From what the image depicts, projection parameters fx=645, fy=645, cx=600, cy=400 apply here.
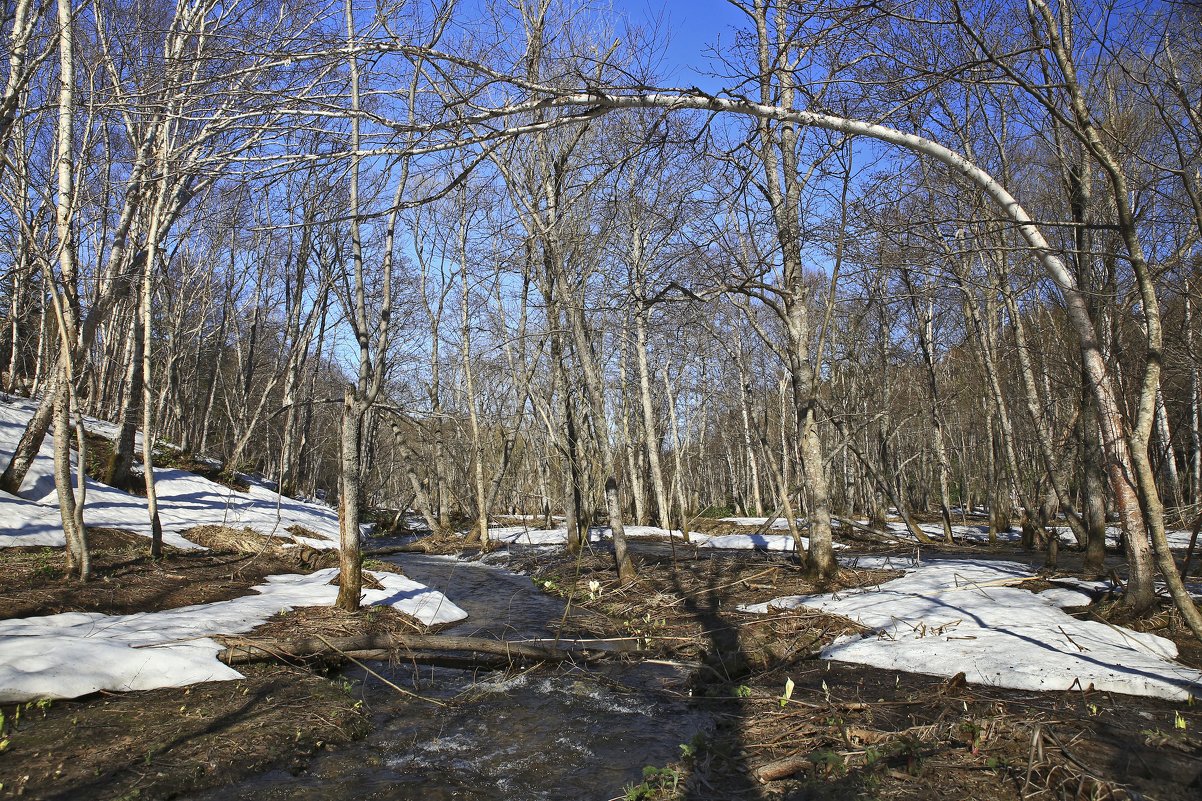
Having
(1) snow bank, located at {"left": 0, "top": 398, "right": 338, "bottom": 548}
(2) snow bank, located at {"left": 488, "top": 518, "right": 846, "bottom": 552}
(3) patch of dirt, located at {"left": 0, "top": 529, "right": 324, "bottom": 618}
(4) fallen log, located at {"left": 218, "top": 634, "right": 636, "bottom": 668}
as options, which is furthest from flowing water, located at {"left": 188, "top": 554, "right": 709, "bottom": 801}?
(2) snow bank, located at {"left": 488, "top": 518, "right": 846, "bottom": 552}

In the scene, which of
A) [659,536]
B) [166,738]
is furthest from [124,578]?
[659,536]

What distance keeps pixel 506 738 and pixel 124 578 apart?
6.15m

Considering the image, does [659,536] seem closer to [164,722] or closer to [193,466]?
[193,466]

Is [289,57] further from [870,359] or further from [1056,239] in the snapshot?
[870,359]

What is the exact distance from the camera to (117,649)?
489 cm

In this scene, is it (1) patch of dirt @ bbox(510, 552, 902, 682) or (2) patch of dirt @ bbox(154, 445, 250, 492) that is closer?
(1) patch of dirt @ bbox(510, 552, 902, 682)

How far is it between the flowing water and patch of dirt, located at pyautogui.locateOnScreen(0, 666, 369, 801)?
0.67 ft

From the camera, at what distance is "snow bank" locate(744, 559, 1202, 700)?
462 centimetres

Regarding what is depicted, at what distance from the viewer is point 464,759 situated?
168 inches

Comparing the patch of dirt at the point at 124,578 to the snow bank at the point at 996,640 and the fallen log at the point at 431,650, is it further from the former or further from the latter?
the snow bank at the point at 996,640

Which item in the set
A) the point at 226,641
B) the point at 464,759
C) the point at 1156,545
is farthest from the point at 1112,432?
the point at 226,641

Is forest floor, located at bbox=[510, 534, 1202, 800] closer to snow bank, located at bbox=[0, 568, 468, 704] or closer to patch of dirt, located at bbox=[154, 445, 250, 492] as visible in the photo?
snow bank, located at bbox=[0, 568, 468, 704]

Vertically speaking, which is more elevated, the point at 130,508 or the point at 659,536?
the point at 130,508

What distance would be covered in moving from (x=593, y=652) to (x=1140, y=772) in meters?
4.65
